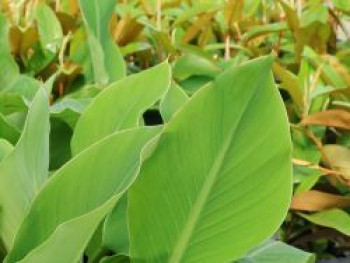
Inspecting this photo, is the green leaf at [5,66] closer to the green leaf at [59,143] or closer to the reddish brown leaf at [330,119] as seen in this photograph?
the green leaf at [59,143]

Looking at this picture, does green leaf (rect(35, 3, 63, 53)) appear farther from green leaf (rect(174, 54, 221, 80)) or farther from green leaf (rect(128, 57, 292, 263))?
green leaf (rect(128, 57, 292, 263))

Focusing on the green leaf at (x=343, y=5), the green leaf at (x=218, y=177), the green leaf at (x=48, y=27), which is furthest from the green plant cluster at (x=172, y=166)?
the green leaf at (x=343, y=5)

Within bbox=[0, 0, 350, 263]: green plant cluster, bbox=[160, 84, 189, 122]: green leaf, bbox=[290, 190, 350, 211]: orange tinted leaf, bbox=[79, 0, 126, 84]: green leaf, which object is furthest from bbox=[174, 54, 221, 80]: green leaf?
bbox=[160, 84, 189, 122]: green leaf

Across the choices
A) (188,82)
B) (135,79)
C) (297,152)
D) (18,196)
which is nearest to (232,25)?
(188,82)

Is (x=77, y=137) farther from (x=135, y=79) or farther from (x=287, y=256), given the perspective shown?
(x=287, y=256)

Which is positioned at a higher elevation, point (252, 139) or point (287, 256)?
point (252, 139)

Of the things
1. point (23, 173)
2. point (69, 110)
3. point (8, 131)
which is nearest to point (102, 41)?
point (69, 110)
